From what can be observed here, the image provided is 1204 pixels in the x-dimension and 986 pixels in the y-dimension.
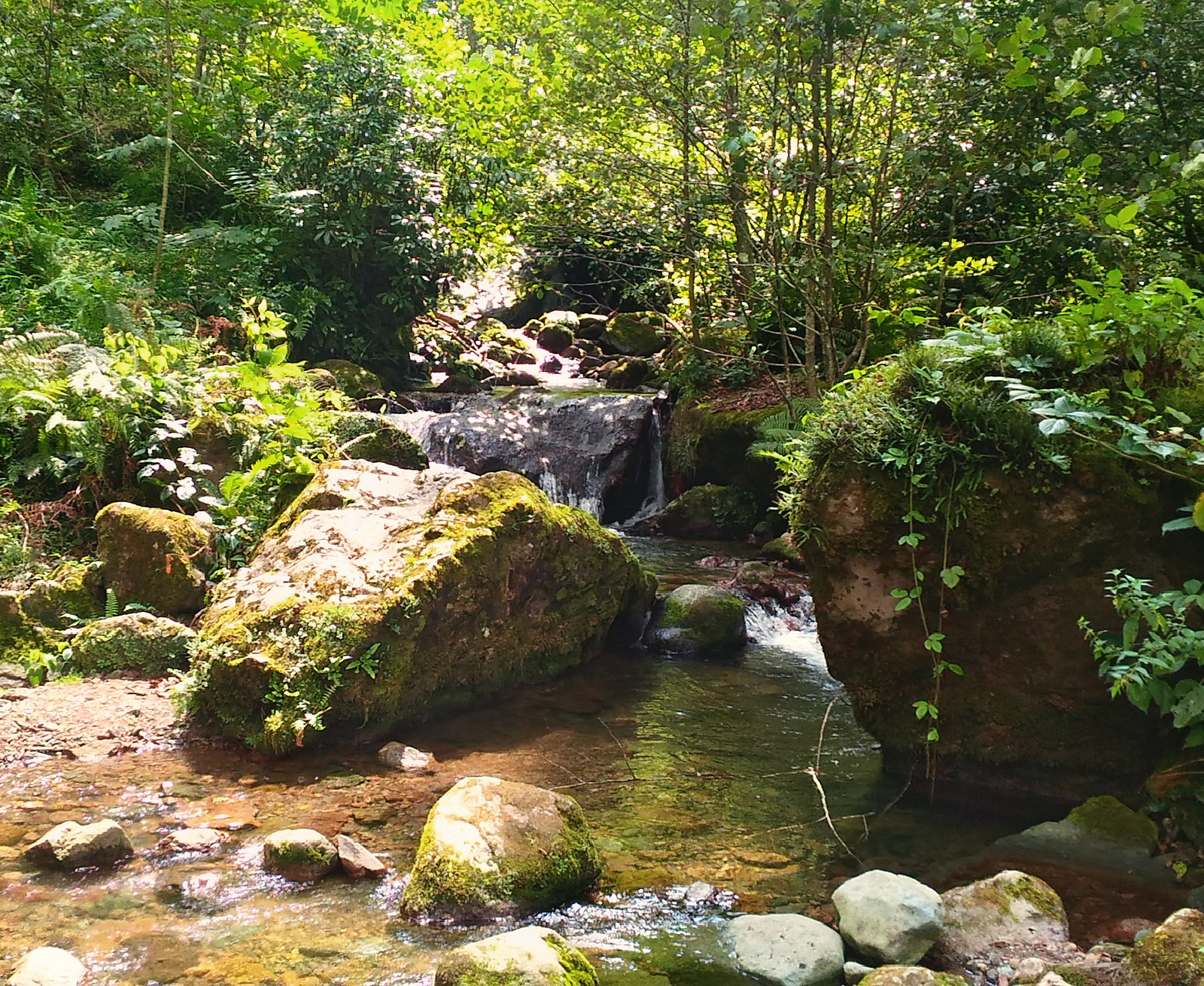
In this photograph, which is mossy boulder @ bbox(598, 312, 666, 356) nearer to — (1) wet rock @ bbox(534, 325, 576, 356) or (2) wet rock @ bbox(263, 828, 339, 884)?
(1) wet rock @ bbox(534, 325, 576, 356)

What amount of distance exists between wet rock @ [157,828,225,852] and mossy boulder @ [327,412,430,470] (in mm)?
4383

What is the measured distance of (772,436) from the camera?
9945mm

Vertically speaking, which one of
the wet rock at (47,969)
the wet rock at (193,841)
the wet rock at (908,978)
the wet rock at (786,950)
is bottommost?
the wet rock at (193,841)

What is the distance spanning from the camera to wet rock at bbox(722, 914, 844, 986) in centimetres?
298

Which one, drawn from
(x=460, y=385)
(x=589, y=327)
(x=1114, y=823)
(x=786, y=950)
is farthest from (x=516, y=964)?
(x=589, y=327)

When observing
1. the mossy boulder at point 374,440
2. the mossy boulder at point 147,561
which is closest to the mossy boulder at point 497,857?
the mossy boulder at point 147,561

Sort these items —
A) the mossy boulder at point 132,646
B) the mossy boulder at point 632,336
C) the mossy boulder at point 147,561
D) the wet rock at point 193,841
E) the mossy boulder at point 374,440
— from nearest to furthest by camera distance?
the wet rock at point 193,841, the mossy boulder at point 132,646, the mossy boulder at point 147,561, the mossy boulder at point 374,440, the mossy boulder at point 632,336

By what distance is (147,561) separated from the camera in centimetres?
607

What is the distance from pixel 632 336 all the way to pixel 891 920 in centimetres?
1590

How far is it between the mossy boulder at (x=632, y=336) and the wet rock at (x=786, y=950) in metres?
14.8

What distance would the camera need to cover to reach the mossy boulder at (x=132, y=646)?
551 centimetres

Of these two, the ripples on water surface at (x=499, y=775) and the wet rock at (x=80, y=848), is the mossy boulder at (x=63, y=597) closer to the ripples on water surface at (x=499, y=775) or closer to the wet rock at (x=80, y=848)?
the ripples on water surface at (x=499, y=775)

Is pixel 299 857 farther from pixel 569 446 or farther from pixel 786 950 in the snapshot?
pixel 569 446

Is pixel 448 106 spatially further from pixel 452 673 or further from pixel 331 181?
pixel 452 673
